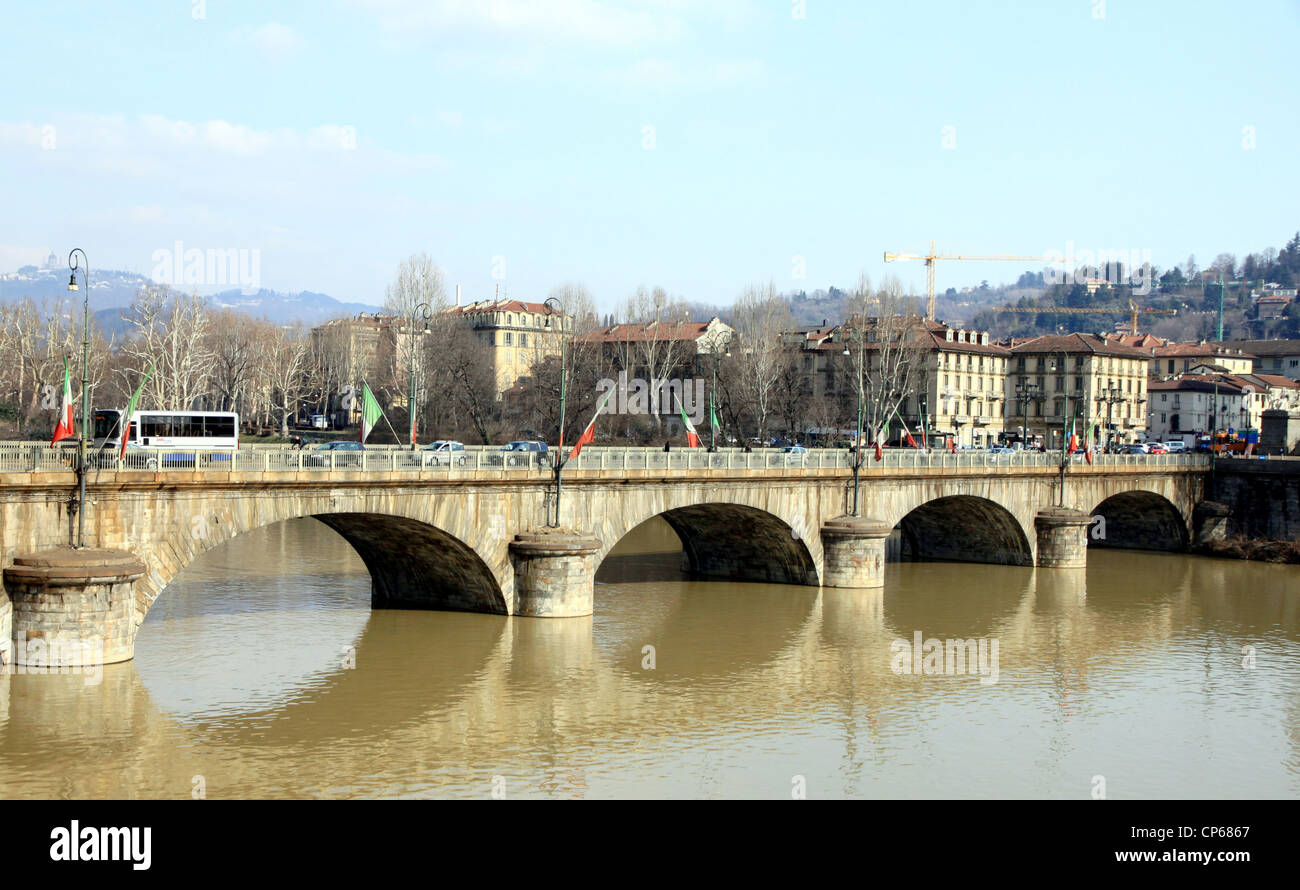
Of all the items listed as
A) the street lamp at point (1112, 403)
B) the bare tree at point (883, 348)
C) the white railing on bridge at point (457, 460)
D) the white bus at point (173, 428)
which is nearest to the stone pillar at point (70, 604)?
the white railing on bridge at point (457, 460)

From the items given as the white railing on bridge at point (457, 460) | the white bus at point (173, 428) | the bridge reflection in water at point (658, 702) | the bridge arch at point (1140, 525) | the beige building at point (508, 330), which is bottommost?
the bridge reflection in water at point (658, 702)

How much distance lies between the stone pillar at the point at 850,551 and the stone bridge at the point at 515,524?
6cm

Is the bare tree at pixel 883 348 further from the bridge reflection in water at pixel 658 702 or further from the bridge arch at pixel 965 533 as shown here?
the bridge reflection in water at pixel 658 702

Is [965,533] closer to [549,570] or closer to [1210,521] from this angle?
[1210,521]

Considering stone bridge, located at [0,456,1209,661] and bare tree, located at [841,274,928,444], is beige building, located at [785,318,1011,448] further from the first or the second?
stone bridge, located at [0,456,1209,661]

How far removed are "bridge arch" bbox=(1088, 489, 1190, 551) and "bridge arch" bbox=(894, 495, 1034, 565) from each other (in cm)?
1153

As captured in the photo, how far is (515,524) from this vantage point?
38.4 m

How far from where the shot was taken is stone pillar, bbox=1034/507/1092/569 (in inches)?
2296

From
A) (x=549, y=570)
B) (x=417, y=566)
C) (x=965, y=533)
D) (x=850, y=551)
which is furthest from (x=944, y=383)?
(x=549, y=570)

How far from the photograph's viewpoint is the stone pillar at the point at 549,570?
38.2 metres

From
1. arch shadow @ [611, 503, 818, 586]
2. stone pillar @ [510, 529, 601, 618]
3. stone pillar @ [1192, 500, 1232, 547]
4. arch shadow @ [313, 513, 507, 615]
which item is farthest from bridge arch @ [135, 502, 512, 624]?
stone pillar @ [1192, 500, 1232, 547]

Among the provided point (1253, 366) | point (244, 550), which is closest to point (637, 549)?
point (244, 550)
